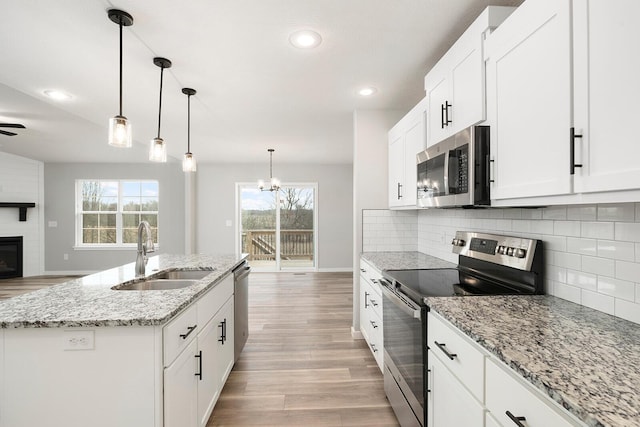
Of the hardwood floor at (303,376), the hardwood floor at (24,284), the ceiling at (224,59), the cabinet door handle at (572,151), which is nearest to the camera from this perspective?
the cabinet door handle at (572,151)

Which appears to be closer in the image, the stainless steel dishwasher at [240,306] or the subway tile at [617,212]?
the subway tile at [617,212]

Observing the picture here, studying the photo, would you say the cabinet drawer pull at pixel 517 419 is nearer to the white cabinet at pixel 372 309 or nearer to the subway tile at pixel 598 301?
the subway tile at pixel 598 301

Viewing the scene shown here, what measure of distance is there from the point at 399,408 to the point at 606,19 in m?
2.05

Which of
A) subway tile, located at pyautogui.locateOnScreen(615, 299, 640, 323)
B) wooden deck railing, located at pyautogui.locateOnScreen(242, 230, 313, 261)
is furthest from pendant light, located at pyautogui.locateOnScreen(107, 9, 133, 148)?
wooden deck railing, located at pyautogui.locateOnScreen(242, 230, 313, 261)

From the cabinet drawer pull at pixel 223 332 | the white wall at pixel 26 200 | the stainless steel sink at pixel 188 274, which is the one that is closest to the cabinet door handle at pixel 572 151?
the cabinet drawer pull at pixel 223 332

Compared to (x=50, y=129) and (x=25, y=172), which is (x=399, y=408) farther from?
(x=25, y=172)

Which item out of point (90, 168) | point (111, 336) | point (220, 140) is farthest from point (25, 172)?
point (111, 336)

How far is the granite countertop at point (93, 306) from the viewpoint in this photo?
1.22 metres

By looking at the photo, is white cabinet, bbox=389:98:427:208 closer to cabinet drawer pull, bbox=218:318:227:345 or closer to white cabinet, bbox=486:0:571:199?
white cabinet, bbox=486:0:571:199

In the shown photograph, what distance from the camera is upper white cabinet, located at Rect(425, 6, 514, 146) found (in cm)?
151

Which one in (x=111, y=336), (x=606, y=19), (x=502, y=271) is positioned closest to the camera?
→ (x=606, y=19)

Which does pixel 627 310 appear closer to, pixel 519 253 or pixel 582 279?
pixel 582 279

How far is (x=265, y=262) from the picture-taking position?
24.0ft

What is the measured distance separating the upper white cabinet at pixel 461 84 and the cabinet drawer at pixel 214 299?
1799 millimetres
